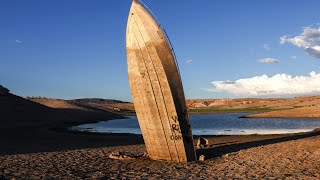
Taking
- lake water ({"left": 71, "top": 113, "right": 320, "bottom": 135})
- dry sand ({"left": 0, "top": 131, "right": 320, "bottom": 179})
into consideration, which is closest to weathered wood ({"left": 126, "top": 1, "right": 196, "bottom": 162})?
dry sand ({"left": 0, "top": 131, "right": 320, "bottom": 179})

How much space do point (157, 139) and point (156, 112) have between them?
148cm

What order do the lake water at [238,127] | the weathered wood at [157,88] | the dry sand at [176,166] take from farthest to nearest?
the lake water at [238,127]
the weathered wood at [157,88]
the dry sand at [176,166]

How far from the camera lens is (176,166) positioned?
1769cm

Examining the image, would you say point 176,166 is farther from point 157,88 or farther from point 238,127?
point 238,127

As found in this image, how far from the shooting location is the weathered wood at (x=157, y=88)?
17703 mm

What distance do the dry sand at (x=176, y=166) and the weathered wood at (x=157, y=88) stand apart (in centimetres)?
96

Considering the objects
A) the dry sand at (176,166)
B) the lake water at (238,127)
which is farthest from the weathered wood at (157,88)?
the lake water at (238,127)

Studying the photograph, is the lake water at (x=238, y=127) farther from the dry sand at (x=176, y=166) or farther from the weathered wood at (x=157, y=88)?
the weathered wood at (x=157, y=88)

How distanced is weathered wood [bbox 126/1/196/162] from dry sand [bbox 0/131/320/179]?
0.96 metres

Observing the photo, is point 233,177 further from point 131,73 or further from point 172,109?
point 131,73

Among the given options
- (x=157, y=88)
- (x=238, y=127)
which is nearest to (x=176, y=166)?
(x=157, y=88)

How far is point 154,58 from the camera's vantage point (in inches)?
701

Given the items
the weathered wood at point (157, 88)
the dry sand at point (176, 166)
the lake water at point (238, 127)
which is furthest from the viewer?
the lake water at point (238, 127)

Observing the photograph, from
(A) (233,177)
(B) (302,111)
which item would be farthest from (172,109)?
(B) (302,111)
